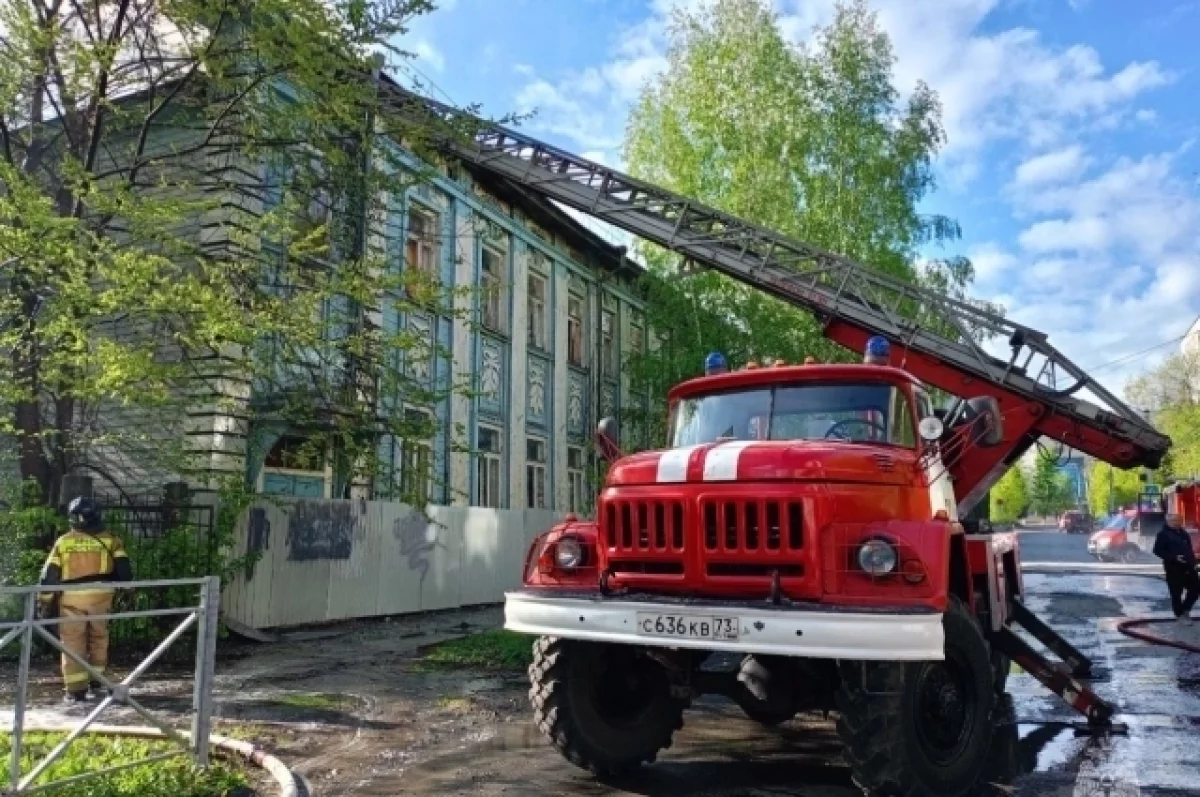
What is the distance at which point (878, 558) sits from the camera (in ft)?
15.9

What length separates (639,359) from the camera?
24031 millimetres

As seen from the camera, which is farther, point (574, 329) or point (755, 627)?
point (574, 329)

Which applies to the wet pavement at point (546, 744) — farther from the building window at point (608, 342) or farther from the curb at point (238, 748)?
the building window at point (608, 342)

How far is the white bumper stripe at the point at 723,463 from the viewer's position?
521 cm

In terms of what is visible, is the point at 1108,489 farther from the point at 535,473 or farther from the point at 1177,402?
the point at 535,473

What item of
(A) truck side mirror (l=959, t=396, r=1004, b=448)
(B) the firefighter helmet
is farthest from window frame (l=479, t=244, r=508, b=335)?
(A) truck side mirror (l=959, t=396, r=1004, b=448)

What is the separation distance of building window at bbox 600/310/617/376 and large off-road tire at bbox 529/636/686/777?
1887 centimetres

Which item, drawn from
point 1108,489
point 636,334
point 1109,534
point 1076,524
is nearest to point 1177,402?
point 1076,524

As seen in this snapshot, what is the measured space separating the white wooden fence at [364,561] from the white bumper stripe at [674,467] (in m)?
8.08

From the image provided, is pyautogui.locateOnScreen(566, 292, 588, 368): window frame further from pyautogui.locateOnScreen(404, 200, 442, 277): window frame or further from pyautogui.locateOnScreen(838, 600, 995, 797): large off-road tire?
pyautogui.locateOnScreen(838, 600, 995, 797): large off-road tire

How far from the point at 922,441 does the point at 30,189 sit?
25.6ft

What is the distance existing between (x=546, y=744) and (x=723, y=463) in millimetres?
2684

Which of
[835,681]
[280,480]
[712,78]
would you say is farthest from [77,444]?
[712,78]

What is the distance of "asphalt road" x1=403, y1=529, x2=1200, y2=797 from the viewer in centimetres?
552
